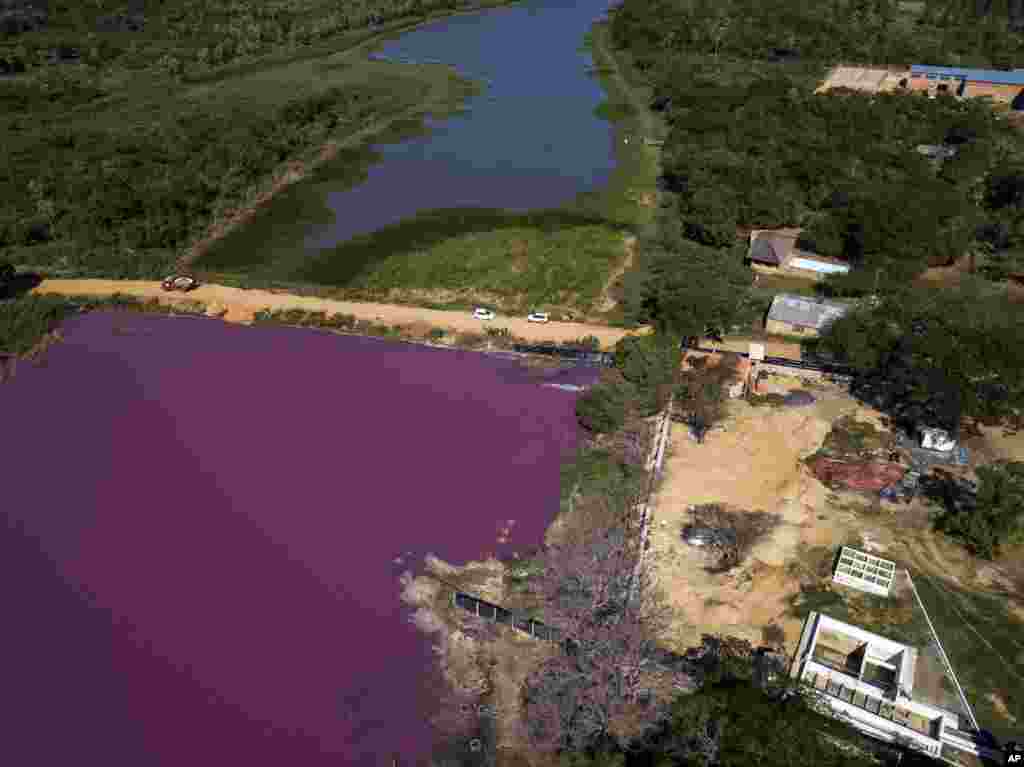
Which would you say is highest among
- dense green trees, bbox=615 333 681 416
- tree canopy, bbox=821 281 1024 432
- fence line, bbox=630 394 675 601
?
tree canopy, bbox=821 281 1024 432

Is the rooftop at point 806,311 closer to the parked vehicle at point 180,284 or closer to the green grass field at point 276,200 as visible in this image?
the green grass field at point 276,200

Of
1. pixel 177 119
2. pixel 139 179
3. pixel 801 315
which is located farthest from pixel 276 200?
pixel 801 315

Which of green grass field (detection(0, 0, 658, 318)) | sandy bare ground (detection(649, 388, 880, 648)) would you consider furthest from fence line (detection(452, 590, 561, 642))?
green grass field (detection(0, 0, 658, 318))

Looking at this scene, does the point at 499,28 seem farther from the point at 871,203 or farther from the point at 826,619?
the point at 826,619

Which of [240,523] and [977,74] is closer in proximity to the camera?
[240,523]

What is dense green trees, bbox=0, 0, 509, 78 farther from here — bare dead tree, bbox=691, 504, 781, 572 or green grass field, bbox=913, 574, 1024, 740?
green grass field, bbox=913, 574, 1024, 740

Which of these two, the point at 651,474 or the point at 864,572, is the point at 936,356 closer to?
the point at 864,572

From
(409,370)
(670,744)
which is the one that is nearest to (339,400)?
(409,370)

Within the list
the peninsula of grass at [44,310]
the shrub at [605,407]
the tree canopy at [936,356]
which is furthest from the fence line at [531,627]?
the peninsula of grass at [44,310]
